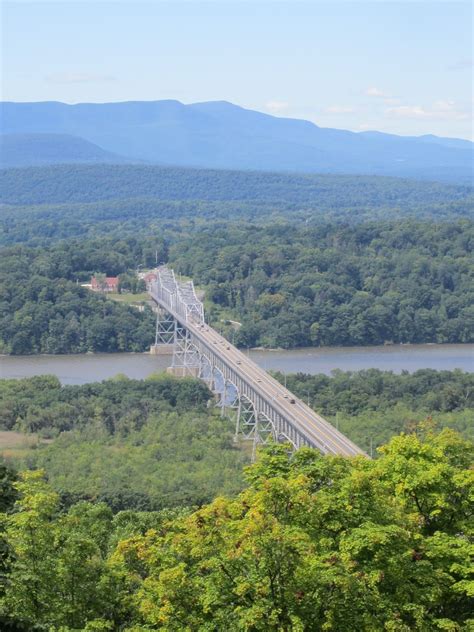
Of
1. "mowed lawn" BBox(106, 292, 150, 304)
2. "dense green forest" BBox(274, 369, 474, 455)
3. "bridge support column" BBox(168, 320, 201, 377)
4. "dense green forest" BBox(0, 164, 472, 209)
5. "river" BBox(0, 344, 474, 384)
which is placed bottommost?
"river" BBox(0, 344, 474, 384)

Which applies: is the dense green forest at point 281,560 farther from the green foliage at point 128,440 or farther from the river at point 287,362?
the river at point 287,362

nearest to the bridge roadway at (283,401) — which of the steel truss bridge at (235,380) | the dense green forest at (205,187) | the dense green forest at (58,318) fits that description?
the steel truss bridge at (235,380)

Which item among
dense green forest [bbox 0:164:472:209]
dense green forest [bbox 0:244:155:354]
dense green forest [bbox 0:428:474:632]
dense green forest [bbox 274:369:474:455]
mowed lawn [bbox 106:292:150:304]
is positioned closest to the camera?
dense green forest [bbox 0:428:474:632]

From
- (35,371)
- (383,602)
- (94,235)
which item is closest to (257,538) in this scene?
(383,602)

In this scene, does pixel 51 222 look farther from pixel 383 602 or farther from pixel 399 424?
pixel 383 602

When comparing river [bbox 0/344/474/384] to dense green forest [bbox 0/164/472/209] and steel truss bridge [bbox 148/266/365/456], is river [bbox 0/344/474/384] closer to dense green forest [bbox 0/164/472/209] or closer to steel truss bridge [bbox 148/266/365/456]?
steel truss bridge [bbox 148/266/365/456]

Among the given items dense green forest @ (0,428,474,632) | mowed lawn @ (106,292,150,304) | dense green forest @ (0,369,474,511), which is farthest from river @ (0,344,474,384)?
dense green forest @ (0,428,474,632)

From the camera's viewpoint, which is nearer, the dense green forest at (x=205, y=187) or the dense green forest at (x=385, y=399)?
the dense green forest at (x=385, y=399)
